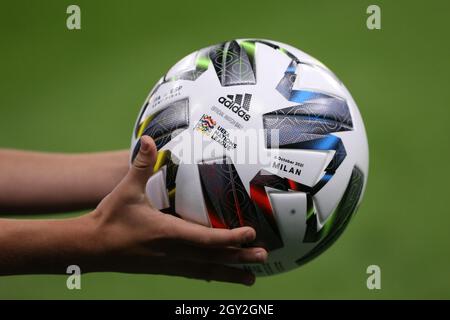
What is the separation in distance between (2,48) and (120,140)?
1197 mm

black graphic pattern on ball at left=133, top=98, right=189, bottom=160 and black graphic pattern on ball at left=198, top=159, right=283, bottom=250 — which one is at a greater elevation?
black graphic pattern on ball at left=133, top=98, right=189, bottom=160

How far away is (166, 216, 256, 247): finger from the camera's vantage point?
3.56 feet

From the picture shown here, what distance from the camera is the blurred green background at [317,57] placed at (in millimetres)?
2158

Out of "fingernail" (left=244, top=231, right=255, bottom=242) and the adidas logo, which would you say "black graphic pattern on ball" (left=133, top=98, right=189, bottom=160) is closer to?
the adidas logo

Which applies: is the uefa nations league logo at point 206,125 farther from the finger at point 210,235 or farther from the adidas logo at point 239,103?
the finger at point 210,235

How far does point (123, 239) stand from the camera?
113 centimetres

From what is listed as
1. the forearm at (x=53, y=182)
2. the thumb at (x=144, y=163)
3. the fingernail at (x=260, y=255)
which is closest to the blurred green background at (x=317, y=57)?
the forearm at (x=53, y=182)

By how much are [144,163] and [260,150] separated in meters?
0.22

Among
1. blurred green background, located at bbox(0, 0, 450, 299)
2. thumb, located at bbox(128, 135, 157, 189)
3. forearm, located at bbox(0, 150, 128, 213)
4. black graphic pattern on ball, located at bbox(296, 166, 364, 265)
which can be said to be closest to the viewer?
thumb, located at bbox(128, 135, 157, 189)

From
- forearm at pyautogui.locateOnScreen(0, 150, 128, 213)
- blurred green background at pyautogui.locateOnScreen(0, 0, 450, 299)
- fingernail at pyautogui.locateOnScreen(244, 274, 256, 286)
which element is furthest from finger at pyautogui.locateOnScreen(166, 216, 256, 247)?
blurred green background at pyautogui.locateOnScreen(0, 0, 450, 299)

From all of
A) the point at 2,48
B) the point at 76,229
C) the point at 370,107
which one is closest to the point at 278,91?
the point at 76,229

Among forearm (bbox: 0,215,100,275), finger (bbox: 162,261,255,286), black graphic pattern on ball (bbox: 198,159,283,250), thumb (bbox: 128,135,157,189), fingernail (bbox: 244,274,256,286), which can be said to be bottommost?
fingernail (bbox: 244,274,256,286)

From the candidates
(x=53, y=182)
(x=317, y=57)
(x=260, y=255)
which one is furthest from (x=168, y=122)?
(x=317, y=57)

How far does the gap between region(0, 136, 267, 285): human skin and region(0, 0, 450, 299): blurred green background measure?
95 centimetres
